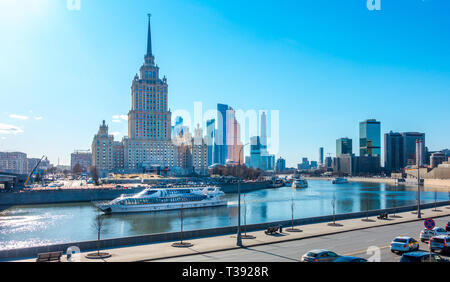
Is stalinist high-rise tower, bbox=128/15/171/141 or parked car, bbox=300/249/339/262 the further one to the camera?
Result: stalinist high-rise tower, bbox=128/15/171/141

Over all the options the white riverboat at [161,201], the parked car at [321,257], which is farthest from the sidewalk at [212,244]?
the white riverboat at [161,201]

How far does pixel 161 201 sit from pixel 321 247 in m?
51.0

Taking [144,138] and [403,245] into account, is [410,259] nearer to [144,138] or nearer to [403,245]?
[403,245]

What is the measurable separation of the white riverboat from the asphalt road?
3948 cm

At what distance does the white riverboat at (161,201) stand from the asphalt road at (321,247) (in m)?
39.5

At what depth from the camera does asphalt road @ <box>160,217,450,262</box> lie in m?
20.8

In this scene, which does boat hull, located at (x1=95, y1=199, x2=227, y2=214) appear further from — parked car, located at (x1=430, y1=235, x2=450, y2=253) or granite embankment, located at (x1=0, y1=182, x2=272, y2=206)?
parked car, located at (x1=430, y1=235, x2=450, y2=253)

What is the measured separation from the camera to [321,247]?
2384 centimetres

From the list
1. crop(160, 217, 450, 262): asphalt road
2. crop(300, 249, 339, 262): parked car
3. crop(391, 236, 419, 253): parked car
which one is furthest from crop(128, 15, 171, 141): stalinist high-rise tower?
crop(300, 249, 339, 262): parked car

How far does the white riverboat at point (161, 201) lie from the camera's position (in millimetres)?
66488

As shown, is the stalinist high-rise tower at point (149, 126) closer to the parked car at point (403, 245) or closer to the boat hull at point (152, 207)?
the boat hull at point (152, 207)

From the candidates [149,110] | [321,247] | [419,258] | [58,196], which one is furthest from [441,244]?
[149,110]

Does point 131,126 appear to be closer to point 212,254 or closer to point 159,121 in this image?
point 159,121

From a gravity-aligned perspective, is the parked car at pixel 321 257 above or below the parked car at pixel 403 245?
above
